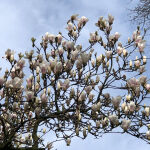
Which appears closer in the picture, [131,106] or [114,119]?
[114,119]

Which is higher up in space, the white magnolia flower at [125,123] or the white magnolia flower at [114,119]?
the white magnolia flower at [114,119]

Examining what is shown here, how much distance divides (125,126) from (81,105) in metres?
0.85

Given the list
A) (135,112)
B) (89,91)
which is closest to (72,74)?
(89,91)

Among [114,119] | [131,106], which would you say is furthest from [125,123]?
[131,106]

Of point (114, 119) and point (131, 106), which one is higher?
point (131, 106)

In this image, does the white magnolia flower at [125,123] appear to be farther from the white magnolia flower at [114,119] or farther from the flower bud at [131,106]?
the flower bud at [131,106]

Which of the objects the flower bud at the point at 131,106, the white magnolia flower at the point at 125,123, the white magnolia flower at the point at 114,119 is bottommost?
the white magnolia flower at the point at 125,123

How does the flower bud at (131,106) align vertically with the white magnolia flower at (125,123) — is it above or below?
above

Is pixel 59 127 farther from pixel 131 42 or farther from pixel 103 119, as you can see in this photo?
pixel 131 42

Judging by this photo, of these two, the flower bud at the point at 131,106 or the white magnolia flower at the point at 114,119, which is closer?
the white magnolia flower at the point at 114,119

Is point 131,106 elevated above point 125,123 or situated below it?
above

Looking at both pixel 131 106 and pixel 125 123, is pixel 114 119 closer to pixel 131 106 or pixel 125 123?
pixel 125 123

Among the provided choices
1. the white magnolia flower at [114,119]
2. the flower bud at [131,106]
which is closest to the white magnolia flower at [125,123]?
the white magnolia flower at [114,119]

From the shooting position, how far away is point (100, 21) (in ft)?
17.9
